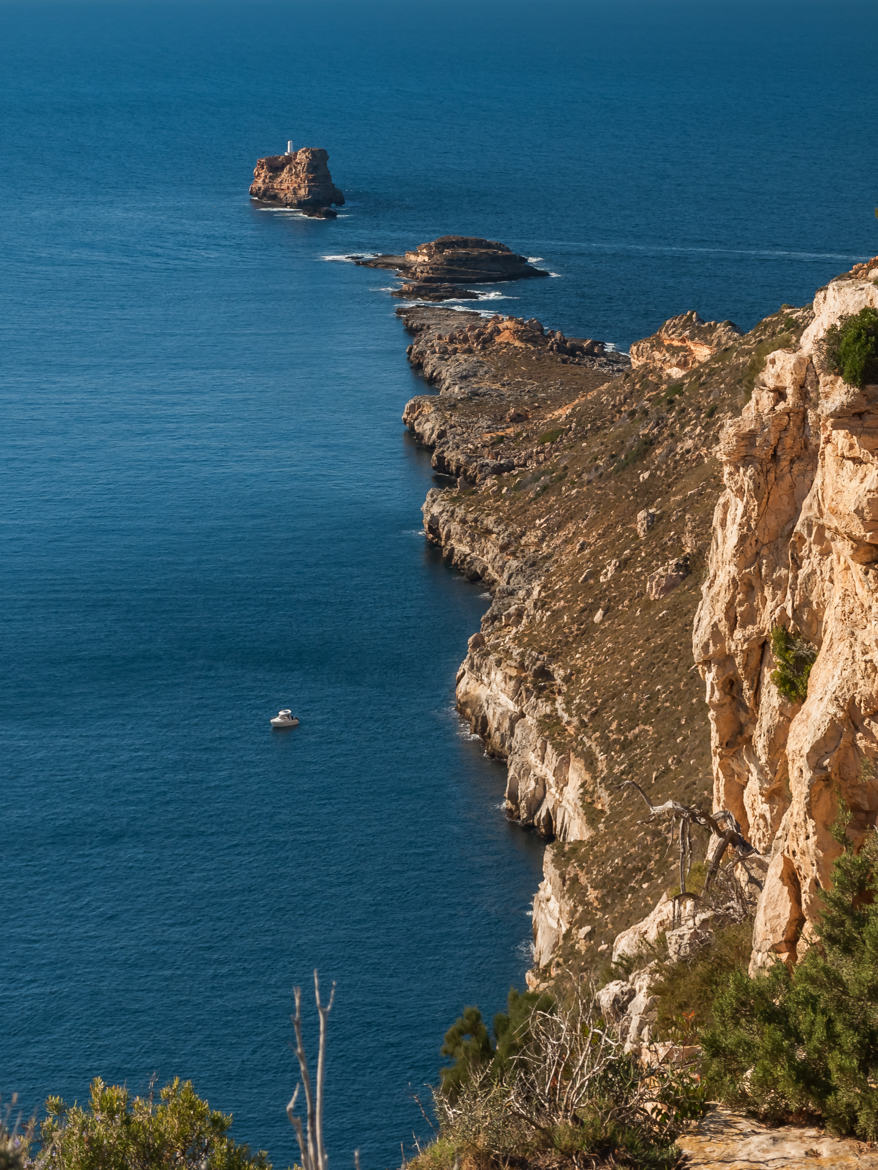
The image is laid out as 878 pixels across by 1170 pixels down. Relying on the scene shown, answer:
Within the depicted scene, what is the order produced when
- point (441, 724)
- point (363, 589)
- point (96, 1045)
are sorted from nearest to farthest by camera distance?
point (96, 1045), point (441, 724), point (363, 589)

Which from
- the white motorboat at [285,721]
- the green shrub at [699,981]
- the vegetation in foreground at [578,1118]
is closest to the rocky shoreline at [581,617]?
the white motorboat at [285,721]

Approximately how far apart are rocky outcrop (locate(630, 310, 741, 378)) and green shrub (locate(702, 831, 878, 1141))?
10052 centimetres

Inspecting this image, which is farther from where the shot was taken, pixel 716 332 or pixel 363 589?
pixel 363 589

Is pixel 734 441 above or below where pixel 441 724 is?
above

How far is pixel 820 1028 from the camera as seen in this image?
30.6 m

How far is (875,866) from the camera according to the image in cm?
3259

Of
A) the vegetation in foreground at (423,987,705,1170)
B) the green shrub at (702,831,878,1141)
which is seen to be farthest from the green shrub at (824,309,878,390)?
the vegetation in foreground at (423,987,705,1170)

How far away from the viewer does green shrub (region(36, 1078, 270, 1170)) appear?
33.0 meters

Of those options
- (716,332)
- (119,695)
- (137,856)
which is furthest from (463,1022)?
(716,332)

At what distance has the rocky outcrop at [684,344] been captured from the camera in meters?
134

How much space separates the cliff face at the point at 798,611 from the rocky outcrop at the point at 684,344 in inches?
3481

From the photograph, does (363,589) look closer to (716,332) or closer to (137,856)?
(716,332)

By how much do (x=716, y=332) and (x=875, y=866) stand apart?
354 feet

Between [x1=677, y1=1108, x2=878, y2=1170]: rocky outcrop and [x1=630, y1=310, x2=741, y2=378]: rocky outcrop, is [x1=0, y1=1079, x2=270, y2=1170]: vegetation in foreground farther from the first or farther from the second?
[x1=630, y1=310, x2=741, y2=378]: rocky outcrop
